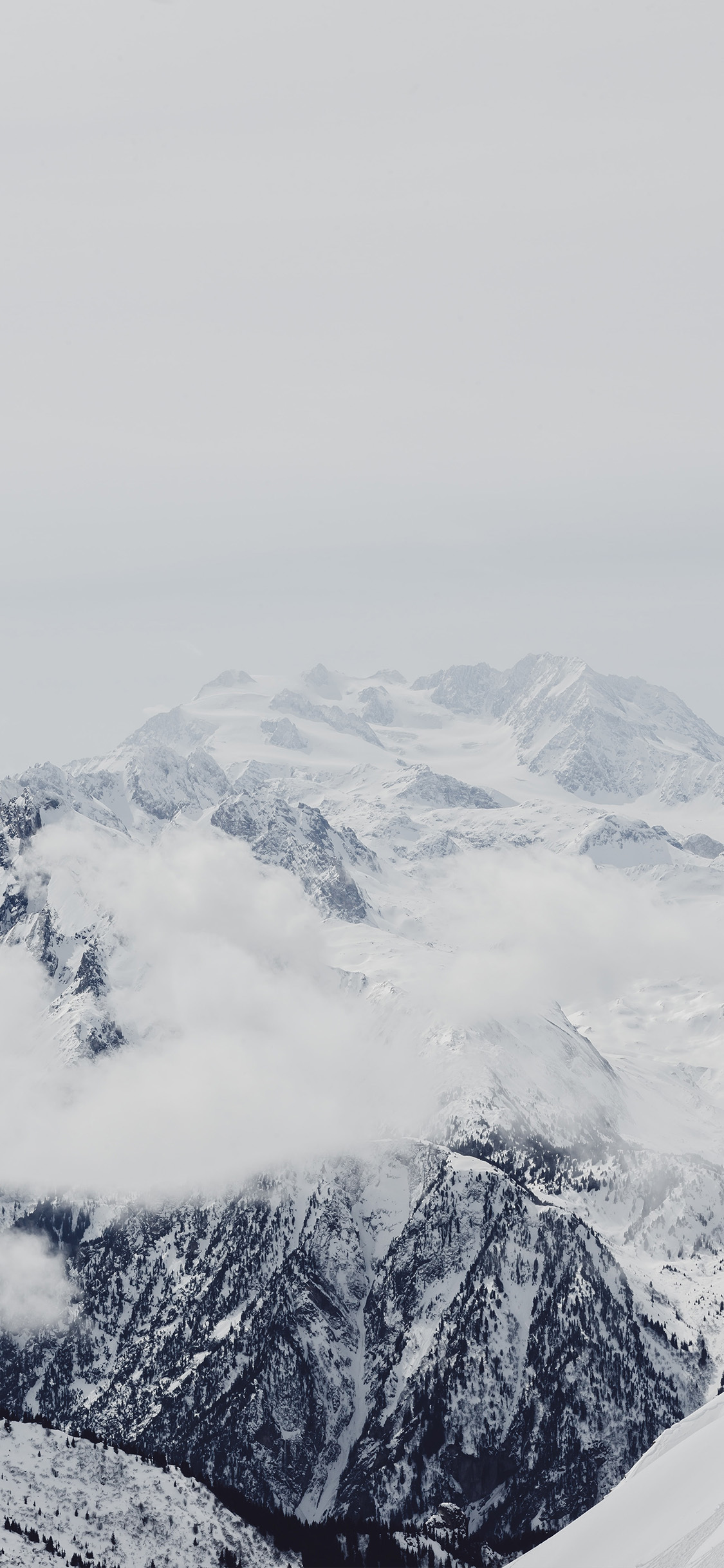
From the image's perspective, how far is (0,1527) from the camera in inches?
7643

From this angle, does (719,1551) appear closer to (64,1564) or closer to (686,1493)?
(686,1493)

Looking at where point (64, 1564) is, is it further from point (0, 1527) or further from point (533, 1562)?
point (533, 1562)

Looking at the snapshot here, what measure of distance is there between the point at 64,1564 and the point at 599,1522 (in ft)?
330

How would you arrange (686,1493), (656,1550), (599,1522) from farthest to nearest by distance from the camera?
(599,1522)
(686,1493)
(656,1550)

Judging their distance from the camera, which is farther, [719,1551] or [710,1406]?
[710,1406]

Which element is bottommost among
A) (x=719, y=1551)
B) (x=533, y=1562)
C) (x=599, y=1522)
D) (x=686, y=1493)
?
(x=533, y=1562)

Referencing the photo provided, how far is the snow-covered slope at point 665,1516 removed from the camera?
11081cm

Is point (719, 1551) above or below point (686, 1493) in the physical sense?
above

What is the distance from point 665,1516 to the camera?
127 meters

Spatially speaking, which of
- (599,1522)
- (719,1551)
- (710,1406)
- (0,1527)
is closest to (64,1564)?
(0,1527)

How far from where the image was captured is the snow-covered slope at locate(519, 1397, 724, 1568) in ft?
364

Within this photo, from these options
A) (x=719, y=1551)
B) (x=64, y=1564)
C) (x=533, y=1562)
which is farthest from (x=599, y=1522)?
(x=64, y=1564)

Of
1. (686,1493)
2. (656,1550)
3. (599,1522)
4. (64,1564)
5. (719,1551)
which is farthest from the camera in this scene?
(64,1564)

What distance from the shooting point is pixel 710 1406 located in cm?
15825
